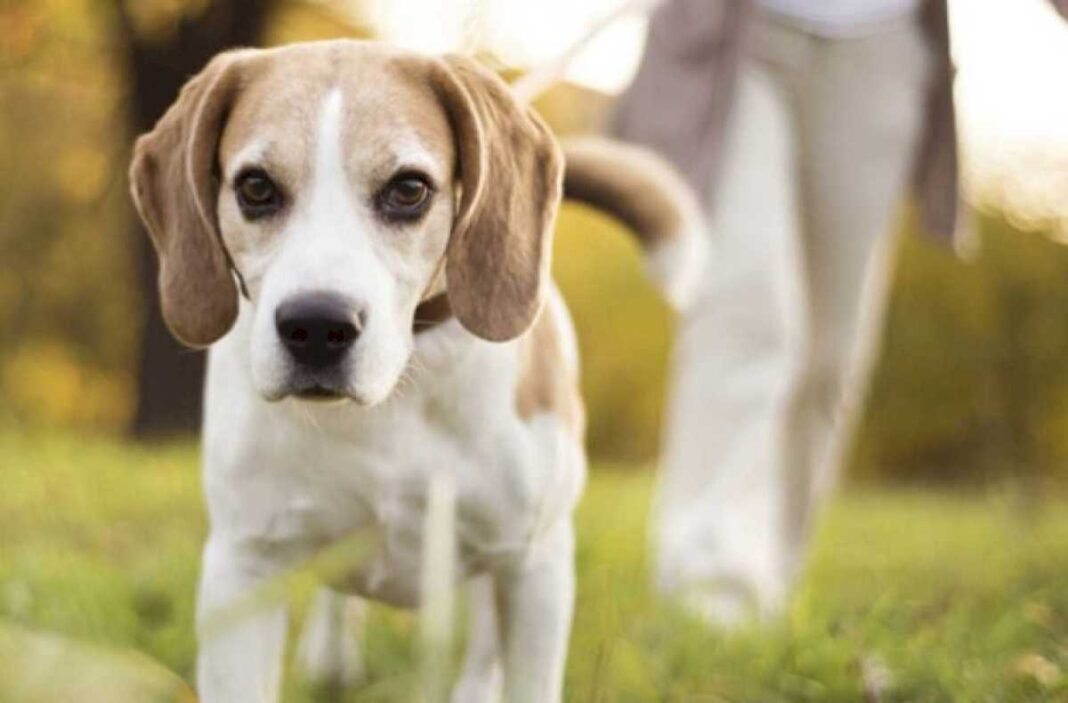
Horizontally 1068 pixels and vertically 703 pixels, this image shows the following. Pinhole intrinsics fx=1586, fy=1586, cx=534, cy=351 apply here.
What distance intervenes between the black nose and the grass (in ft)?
1.47

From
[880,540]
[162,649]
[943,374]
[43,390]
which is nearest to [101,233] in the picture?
[43,390]

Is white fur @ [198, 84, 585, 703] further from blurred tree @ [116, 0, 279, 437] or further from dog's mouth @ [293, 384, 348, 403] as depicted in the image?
blurred tree @ [116, 0, 279, 437]

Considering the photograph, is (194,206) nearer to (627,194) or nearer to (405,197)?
(405,197)

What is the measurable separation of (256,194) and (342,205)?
14cm

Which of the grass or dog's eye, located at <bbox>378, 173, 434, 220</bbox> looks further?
the grass

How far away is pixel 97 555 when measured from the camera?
471 cm

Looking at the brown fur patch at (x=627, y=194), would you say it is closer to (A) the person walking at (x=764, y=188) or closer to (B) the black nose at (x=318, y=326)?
(A) the person walking at (x=764, y=188)

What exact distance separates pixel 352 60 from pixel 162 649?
1.61 metres

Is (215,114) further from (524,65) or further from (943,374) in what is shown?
(943,374)

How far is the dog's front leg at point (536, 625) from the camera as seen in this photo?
2633mm

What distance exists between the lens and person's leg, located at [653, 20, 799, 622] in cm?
448

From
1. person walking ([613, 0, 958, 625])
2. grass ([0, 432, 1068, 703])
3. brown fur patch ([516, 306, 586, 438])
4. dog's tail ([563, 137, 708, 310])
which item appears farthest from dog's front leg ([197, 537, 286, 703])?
person walking ([613, 0, 958, 625])

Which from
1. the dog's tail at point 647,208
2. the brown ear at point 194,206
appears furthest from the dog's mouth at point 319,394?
the dog's tail at point 647,208

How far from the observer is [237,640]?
7.88ft
